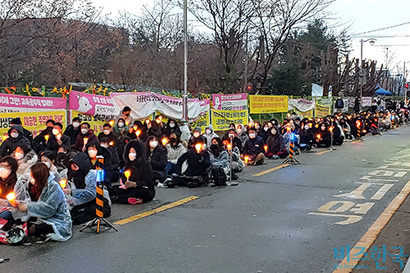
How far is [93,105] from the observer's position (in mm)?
16031

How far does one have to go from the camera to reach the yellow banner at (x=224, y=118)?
898 inches

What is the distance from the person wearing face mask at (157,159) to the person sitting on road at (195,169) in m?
0.41

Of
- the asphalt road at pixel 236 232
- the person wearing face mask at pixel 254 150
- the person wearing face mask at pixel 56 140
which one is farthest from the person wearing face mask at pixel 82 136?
the person wearing face mask at pixel 254 150

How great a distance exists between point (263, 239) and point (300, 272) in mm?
1435

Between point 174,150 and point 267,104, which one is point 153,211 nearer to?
point 174,150

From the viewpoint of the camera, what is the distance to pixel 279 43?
1204 inches

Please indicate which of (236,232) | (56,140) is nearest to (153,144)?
(56,140)

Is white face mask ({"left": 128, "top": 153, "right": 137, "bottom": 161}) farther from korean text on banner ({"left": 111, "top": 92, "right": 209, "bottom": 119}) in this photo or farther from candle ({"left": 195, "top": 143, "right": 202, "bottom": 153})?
korean text on banner ({"left": 111, "top": 92, "right": 209, "bottom": 119})

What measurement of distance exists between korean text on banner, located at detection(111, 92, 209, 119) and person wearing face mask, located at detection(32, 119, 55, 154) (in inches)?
151

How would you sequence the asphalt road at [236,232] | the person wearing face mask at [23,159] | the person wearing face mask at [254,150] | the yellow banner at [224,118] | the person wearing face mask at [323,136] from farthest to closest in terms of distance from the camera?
the yellow banner at [224,118]
the person wearing face mask at [323,136]
the person wearing face mask at [254,150]
the person wearing face mask at [23,159]
the asphalt road at [236,232]

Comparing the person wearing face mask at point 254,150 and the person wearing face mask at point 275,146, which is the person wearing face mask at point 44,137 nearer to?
the person wearing face mask at point 254,150

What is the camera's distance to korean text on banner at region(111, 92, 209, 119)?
17.4 m

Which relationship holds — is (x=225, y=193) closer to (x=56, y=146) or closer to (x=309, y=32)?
(x=56, y=146)

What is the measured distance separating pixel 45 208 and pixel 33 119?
7607 millimetres
